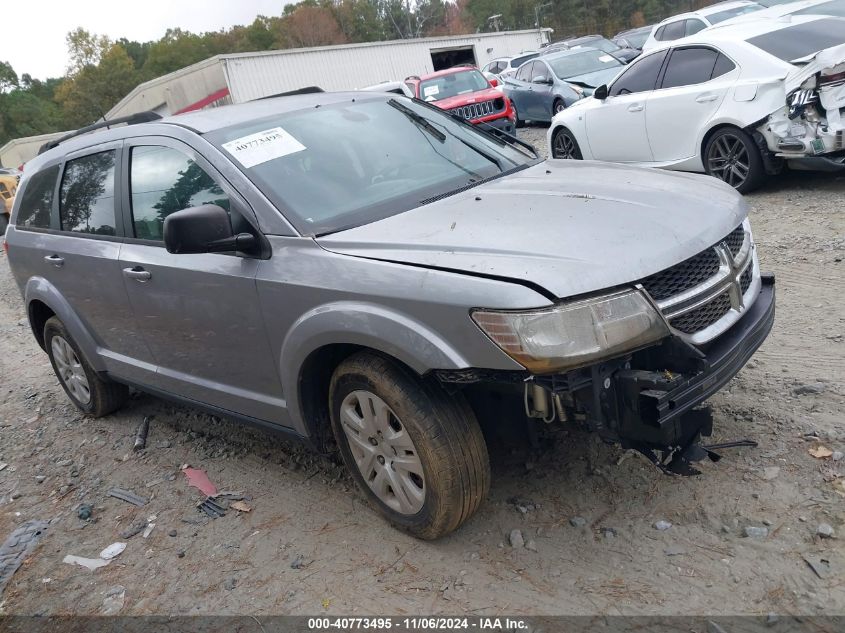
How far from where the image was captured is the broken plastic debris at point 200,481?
415cm

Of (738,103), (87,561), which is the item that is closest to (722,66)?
(738,103)

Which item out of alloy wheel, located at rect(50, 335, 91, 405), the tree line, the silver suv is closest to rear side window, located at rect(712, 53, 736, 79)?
the silver suv

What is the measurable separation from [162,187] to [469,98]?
39.8ft

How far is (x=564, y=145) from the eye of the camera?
34.6ft

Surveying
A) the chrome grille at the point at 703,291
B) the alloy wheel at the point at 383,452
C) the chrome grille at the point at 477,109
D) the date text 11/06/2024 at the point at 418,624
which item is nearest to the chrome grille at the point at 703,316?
the chrome grille at the point at 703,291

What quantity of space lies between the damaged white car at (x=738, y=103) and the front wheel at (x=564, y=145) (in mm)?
751

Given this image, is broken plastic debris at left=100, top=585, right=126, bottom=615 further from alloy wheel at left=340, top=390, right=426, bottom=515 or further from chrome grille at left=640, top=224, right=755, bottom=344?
chrome grille at left=640, top=224, right=755, bottom=344

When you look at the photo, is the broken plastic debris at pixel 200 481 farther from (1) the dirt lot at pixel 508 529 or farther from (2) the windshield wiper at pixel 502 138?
(2) the windshield wiper at pixel 502 138

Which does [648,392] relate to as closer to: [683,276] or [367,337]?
[683,276]

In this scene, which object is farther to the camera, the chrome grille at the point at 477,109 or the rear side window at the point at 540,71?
the rear side window at the point at 540,71

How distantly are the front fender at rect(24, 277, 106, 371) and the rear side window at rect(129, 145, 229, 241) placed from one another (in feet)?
3.43

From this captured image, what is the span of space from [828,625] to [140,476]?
3547 mm

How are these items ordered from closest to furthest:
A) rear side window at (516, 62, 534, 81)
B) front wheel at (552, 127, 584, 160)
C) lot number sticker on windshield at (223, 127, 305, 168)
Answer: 1. lot number sticker on windshield at (223, 127, 305, 168)
2. front wheel at (552, 127, 584, 160)
3. rear side window at (516, 62, 534, 81)

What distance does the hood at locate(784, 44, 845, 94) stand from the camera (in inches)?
269
